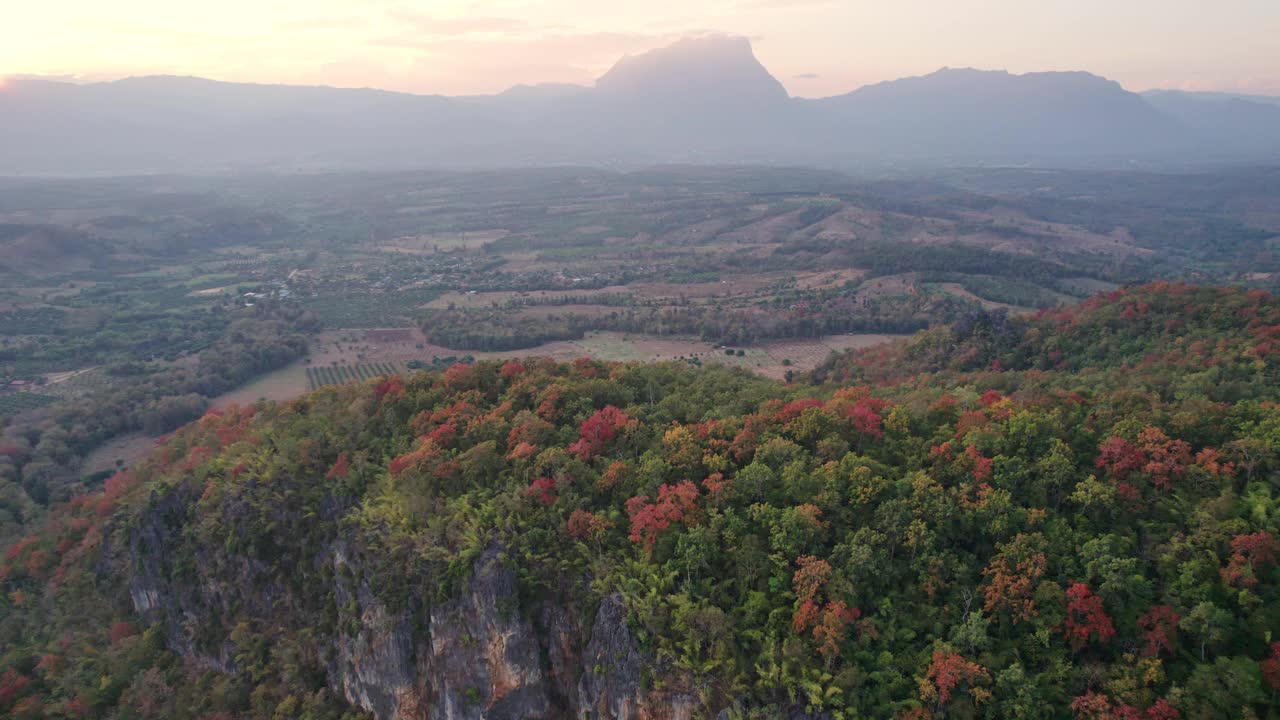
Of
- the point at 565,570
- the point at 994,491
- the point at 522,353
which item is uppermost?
the point at 994,491

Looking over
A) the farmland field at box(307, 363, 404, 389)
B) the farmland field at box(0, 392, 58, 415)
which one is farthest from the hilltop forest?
the farmland field at box(0, 392, 58, 415)

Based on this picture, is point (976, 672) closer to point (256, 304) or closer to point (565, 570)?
point (565, 570)

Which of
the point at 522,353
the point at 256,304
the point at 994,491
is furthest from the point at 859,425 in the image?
the point at 256,304

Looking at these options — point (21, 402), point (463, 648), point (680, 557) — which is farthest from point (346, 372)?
point (680, 557)

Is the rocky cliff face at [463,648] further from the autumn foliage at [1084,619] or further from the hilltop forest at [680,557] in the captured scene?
the autumn foliage at [1084,619]

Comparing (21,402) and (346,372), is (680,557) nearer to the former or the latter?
(346,372)
